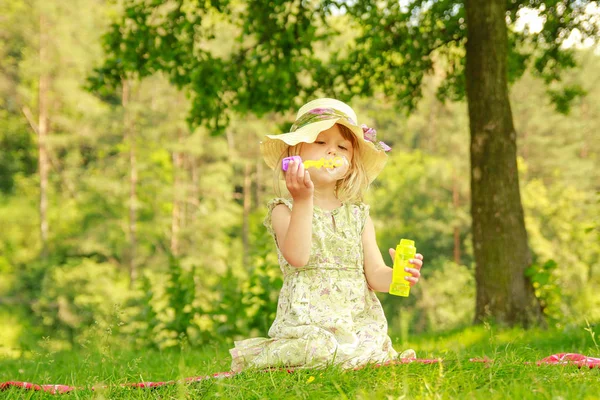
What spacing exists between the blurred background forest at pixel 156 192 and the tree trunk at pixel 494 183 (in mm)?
13268

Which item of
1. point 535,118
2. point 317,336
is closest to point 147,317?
point 317,336

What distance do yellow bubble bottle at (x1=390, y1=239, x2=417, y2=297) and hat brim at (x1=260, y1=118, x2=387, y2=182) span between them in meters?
0.71

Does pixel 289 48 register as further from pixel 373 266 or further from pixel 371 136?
pixel 373 266

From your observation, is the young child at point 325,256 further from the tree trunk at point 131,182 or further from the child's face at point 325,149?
the tree trunk at point 131,182

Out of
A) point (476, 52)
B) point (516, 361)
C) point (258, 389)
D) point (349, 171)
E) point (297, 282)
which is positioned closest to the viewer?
point (258, 389)

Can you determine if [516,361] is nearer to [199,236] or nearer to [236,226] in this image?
[199,236]

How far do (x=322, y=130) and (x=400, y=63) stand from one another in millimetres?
6394

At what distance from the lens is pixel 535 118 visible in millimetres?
29859

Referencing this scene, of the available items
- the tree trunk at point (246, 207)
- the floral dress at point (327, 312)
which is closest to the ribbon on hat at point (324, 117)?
the floral dress at point (327, 312)

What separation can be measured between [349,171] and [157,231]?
917 inches

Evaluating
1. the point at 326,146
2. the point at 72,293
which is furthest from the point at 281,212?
the point at 72,293

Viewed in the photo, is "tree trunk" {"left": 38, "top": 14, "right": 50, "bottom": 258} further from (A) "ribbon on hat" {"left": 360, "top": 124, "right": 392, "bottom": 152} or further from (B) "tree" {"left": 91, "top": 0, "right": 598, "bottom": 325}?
(A) "ribbon on hat" {"left": 360, "top": 124, "right": 392, "bottom": 152}

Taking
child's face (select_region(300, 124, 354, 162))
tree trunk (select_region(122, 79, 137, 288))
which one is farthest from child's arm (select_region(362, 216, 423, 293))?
tree trunk (select_region(122, 79, 137, 288))

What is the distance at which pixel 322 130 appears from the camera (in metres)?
3.17
